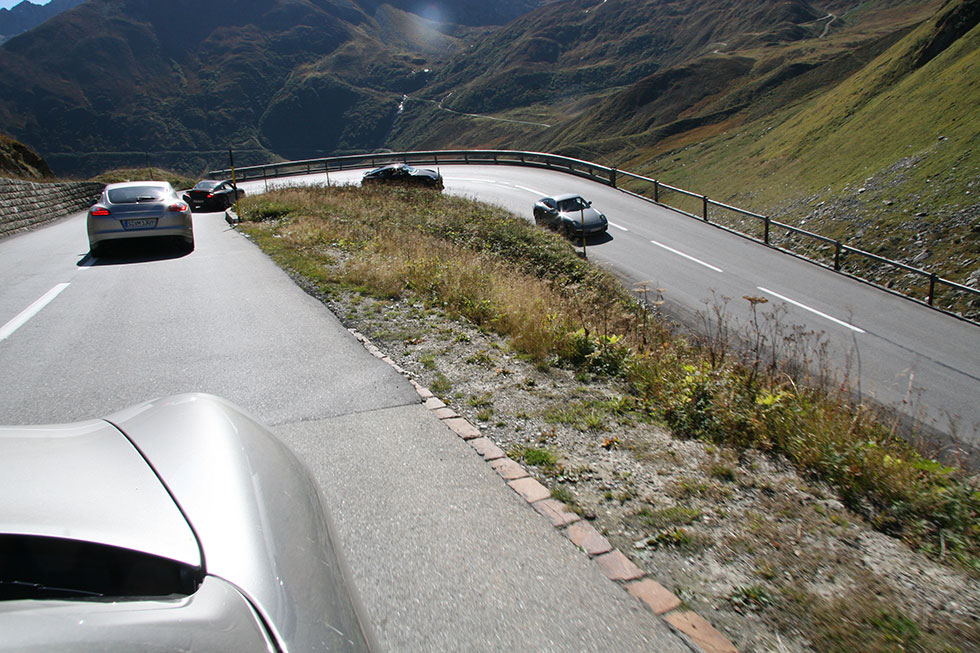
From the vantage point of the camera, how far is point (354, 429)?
199 inches

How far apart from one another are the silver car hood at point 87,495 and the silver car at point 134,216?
1365cm

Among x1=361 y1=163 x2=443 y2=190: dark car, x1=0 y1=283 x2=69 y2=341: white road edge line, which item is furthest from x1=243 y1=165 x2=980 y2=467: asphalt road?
x1=0 y1=283 x2=69 y2=341: white road edge line

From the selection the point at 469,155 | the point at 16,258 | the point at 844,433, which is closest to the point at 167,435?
the point at 844,433

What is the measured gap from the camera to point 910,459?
457cm

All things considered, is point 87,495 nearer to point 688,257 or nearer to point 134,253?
point 134,253

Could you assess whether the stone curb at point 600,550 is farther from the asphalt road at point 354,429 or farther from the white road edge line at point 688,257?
the white road edge line at point 688,257

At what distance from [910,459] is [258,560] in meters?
4.70

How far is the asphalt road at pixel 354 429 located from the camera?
9.68 feet

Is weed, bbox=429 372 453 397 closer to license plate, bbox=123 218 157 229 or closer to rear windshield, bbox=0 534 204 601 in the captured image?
rear windshield, bbox=0 534 204 601

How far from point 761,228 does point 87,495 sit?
30992 mm

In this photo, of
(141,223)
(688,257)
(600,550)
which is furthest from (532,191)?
(600,550)

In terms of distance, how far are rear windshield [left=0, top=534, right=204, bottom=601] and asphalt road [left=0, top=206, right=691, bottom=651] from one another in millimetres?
849

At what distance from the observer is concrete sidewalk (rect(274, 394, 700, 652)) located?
9.30ft

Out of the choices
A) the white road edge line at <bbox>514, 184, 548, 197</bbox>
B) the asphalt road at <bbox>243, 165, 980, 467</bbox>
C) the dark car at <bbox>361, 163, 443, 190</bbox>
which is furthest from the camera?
the dark car at <bbox>361, 163, 443, 190</bbox>
